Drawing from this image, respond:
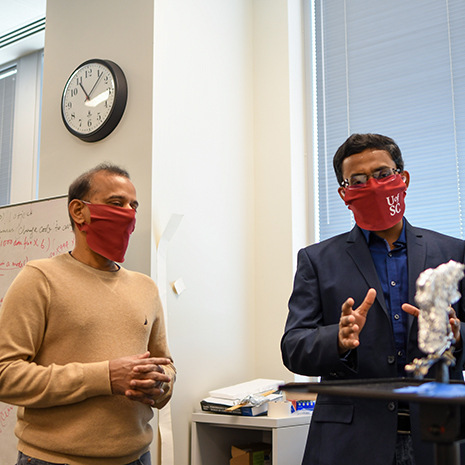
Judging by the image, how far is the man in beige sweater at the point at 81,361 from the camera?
1.55 metres

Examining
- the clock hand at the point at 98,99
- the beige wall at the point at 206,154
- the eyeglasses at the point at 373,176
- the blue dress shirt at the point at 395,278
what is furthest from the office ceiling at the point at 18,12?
the blue dress shirt at the point at 395,278

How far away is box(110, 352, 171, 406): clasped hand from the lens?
1.59m

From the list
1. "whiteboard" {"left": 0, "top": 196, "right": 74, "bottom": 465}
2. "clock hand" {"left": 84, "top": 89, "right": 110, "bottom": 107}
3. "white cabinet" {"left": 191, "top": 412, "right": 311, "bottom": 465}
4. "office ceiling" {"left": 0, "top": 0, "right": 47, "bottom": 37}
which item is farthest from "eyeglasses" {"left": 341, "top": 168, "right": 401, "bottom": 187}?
"office ceiling" {"left": 0, "top": 0, "right": 47, "bottom": 37}

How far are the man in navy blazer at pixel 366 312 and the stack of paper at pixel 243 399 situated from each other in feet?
3.19

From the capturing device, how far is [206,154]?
2887 millimetres

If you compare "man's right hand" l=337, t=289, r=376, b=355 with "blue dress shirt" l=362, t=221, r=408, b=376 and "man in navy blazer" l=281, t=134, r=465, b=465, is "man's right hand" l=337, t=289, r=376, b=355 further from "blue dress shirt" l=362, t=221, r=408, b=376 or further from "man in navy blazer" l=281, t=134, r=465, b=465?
"blue dress shirt" l=362, t=221, r=408, b=376

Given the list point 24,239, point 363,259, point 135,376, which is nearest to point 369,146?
point 363,259

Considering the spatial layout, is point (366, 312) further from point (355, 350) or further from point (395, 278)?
point (395, 278)

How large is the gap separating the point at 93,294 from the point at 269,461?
4.48ft

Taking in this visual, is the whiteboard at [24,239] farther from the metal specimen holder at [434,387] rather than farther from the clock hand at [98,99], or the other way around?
the metal specimen holder at [434,387]

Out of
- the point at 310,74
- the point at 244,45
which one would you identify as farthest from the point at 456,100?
the point at 244,45

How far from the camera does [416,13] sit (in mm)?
3010

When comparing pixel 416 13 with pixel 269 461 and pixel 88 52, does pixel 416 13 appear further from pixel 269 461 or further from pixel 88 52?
pixel 269 461

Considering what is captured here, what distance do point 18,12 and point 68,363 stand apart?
294 centimetres
